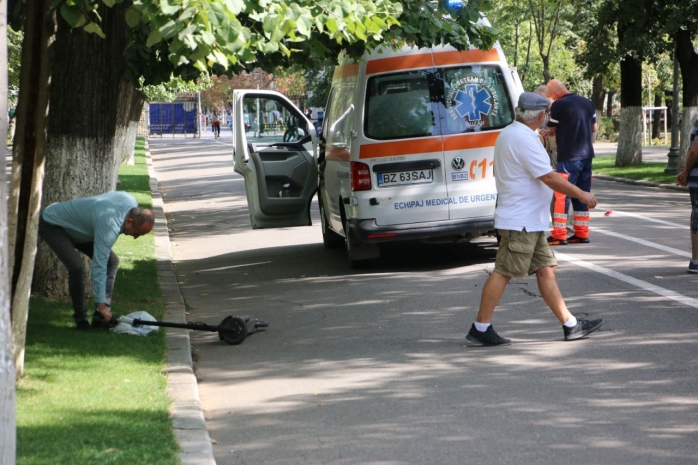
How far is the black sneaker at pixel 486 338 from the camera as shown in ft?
25.9

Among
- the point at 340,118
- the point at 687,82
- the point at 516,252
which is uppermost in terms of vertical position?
the point at 687,82

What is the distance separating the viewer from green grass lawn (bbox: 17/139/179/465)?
5383 mm

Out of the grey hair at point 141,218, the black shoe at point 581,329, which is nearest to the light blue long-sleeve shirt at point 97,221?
the grey hair at point 141,218

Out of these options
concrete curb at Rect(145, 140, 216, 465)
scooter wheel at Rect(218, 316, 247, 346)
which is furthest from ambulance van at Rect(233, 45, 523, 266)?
scooter wheel at Rect(218, 316, 247, 346)

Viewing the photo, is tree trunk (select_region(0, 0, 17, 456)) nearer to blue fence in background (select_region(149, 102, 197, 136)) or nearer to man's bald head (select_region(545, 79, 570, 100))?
man's bald head (select_region(545, 79, 570, 100))

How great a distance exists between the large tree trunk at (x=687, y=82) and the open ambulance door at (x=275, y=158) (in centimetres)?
1441

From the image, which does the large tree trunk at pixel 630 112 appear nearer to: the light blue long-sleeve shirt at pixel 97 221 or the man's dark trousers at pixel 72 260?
the man's dark trousers at pixel 72 260

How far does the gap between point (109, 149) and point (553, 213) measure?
234 inches

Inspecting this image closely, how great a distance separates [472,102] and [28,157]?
604cm

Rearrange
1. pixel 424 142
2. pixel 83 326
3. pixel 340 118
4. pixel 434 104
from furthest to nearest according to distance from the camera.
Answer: pixel 340 118 → pixel 434 104 → pixel 424 142 → pixel 83 326

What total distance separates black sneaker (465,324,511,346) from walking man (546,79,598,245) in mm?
5821

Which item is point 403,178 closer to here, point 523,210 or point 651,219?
point 523,210

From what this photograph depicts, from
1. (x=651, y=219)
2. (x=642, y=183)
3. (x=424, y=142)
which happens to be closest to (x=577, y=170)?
(x=424, y=142)

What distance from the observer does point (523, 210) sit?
307 inches
